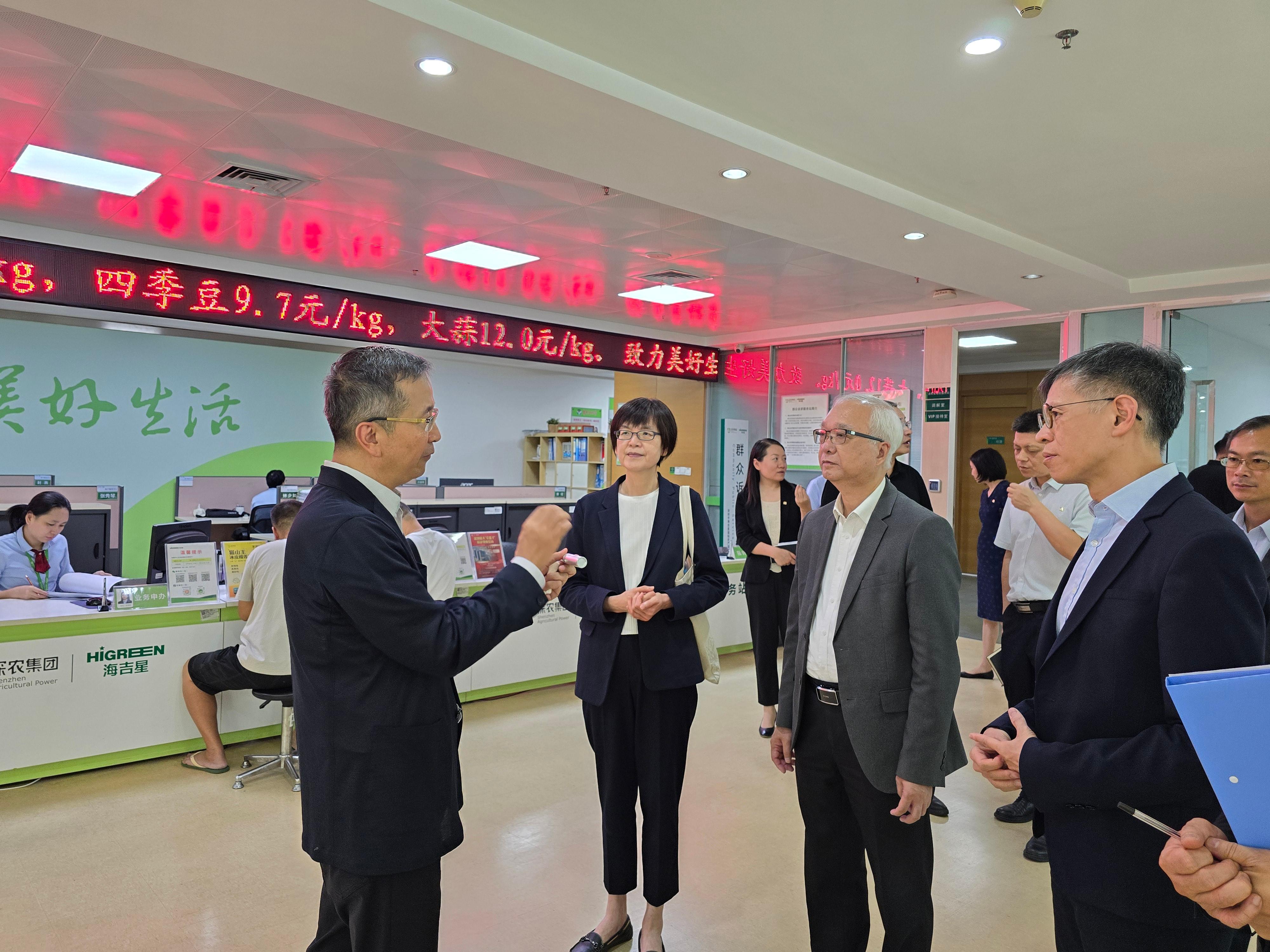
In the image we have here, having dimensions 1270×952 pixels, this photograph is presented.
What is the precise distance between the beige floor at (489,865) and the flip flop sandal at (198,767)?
44mm

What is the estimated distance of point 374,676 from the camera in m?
1.54

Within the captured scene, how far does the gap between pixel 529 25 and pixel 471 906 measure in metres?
3.06

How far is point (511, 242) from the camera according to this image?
223 inches

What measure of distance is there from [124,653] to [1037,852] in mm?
4295

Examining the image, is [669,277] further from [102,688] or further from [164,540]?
[102,688]

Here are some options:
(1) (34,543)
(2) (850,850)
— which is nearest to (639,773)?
(2) (850,850)

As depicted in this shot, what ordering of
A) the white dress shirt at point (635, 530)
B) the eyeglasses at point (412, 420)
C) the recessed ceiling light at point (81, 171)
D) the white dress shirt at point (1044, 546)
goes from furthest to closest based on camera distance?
the recessed ceiling light at point (81, 171), the white dress shirt at point (1044, 546), the white dress shirt at point (635, 530), the eyeglasses at point (412, 420)

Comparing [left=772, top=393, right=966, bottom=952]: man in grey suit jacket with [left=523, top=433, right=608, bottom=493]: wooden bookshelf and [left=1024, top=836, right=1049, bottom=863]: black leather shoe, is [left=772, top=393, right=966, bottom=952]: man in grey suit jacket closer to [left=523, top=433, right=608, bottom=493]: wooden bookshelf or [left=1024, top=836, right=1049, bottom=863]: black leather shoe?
[left=1024, top=836, right=1049, bottom=863]: black leather shoe

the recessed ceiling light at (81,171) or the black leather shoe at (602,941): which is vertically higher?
the recessed ceiling light at (81,171)

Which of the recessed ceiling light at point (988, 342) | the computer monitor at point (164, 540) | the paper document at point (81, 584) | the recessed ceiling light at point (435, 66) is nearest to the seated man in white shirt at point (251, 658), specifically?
the computer monitor at point (164, 540)

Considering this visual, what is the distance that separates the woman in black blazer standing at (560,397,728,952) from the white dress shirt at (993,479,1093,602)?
157 centimetres

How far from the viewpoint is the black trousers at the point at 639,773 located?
246 centimetres

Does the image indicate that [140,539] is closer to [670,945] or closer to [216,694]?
[216,694]

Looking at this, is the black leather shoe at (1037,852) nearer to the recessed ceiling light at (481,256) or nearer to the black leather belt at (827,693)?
the black leather belt at (827,693)
